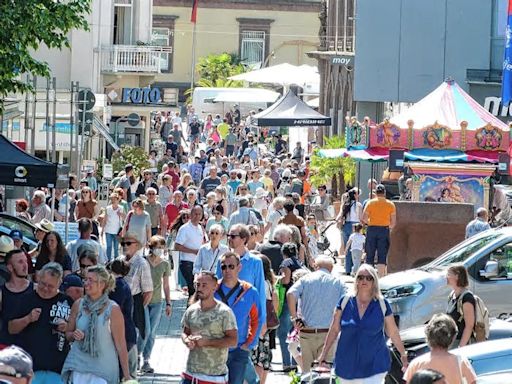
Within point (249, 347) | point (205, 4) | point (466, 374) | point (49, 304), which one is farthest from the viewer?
point (205, 4)

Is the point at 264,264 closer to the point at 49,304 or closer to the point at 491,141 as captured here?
the point at 49,304

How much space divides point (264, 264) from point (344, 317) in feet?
11.0

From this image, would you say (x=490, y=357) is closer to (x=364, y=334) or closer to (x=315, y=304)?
(x=364, y=334)

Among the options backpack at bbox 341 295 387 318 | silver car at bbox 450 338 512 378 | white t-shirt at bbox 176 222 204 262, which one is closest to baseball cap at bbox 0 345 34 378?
silver car at bbox 450 338 512 378

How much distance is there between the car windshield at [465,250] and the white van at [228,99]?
1701 inches

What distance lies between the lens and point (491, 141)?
94.6ft

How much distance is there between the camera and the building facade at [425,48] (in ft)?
127

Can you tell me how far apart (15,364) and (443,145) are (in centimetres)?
2202

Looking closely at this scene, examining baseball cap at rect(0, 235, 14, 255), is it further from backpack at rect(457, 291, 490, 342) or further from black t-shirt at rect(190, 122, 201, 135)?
black t-shirt at rect(190, 122, 201, 135)

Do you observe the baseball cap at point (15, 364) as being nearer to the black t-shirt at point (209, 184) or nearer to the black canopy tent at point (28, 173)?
the black canopy tent at point (28, 173)

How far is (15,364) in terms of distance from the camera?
764 cm

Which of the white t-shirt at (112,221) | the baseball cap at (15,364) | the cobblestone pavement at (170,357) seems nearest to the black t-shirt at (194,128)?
the white t-shirt at (112,221)

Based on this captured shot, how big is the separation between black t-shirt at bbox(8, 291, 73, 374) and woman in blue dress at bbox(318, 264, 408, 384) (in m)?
2.15

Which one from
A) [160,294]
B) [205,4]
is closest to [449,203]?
[160,294]
